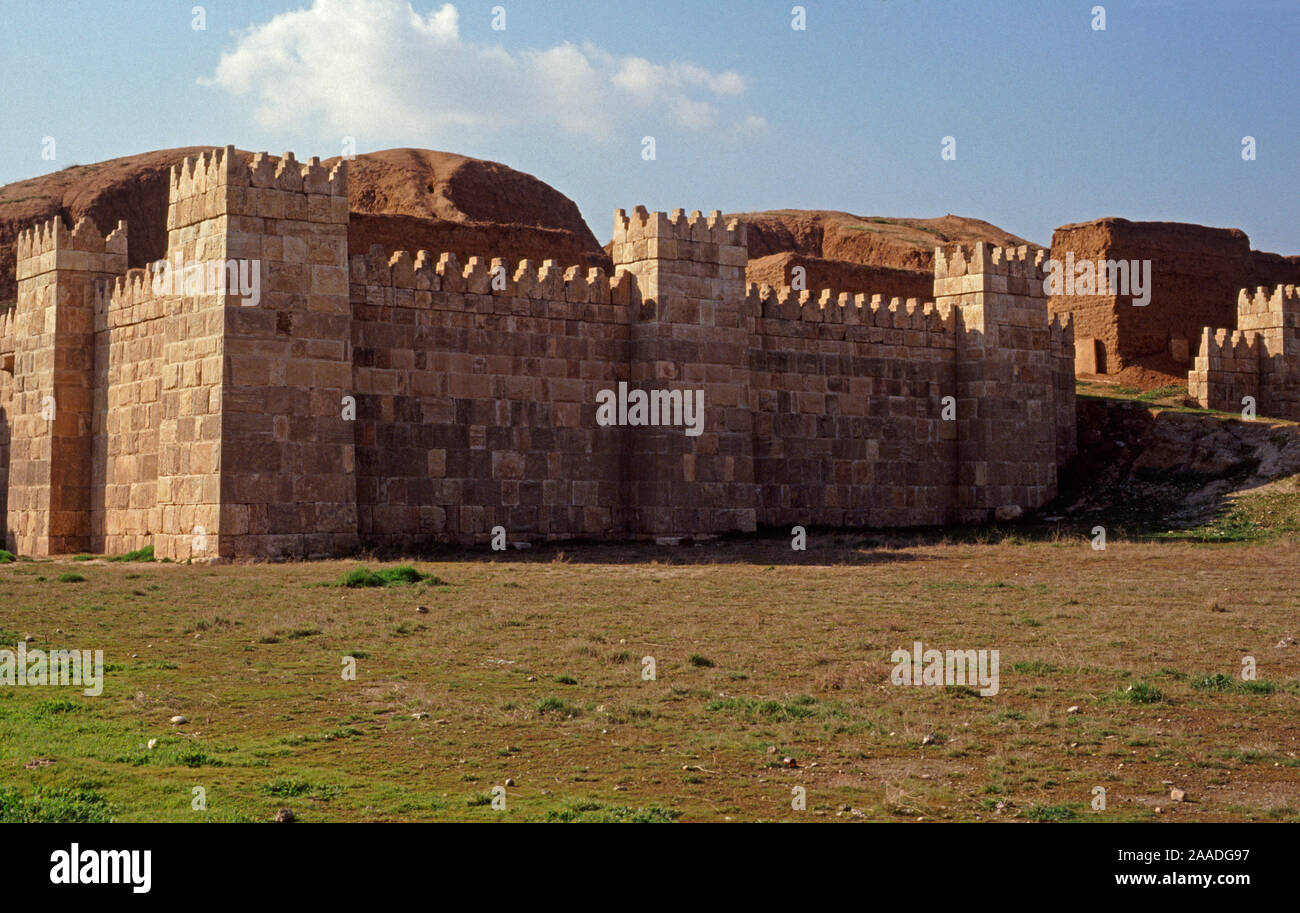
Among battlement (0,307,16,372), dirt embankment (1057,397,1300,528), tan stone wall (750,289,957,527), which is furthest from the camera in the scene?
battlement (0,307,16,372)

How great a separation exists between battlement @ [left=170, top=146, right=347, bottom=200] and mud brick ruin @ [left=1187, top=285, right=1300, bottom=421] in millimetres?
23412

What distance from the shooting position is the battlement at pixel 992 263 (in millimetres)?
30031

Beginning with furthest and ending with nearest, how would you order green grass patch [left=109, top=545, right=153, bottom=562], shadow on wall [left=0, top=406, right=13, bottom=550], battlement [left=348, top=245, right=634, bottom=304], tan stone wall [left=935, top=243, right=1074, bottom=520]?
tan stone wall [left=935, top=243, right=1074, bottom=520], shadow on wall [left=0, top=406, right=13, bottom=550], battlement [left=348, top=245, right=634, bottom=304], green grass patch [left=109, top=545, right=153, bottom=562]

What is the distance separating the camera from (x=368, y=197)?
152 ft

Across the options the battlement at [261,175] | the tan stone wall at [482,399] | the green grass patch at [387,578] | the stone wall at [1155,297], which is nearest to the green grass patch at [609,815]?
the green grass patch at [387,578]

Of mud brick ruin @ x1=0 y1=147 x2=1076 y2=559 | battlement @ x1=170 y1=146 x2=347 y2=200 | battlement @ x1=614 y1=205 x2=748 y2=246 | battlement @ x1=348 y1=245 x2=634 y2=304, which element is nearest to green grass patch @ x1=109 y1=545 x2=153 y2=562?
mud brick ruin @ x1=0 y1=147 x2=1076 y2=559

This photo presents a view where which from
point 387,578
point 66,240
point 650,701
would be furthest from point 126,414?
point 650,701

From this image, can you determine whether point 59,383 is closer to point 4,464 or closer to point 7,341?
point 7,341

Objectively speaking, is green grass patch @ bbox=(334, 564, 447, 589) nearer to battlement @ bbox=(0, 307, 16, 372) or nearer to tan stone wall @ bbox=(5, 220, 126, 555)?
tan stone wall @ bbox=(5, 220, 126, 555)

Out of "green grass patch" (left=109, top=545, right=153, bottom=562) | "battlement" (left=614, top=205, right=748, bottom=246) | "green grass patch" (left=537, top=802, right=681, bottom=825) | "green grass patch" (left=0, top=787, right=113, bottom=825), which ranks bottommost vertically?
"green grass patch" (left=537, top=802, right=681, bottom=825)

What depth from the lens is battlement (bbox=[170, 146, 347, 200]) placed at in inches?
848

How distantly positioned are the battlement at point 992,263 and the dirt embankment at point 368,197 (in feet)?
44.5

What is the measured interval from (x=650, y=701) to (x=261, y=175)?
13410 millimetres

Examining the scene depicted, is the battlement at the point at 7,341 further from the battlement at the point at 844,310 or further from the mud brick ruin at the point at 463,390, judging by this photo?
the battlement at the point at 844,310
